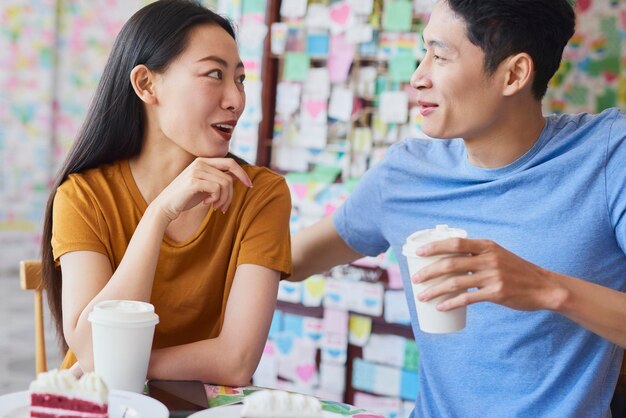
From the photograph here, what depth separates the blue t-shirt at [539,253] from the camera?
1.45 metres

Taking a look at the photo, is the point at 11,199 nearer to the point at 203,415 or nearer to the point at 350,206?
→ the point at 350,206

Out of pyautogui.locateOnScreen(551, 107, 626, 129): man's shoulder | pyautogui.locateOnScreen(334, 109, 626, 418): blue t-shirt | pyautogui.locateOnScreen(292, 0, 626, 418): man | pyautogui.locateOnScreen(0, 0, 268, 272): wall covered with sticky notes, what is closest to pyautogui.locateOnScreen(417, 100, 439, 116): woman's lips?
pyautogui.locateOnScreen(292, 0, 626, 418): man

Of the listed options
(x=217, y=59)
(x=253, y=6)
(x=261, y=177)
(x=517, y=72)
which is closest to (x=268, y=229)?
(x=261, y=177)

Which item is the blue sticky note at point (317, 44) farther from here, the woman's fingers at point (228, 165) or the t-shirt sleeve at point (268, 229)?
the woman's fingers at point (228, 165)

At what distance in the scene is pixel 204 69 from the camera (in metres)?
1.60

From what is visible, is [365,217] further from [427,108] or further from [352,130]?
[352,130]

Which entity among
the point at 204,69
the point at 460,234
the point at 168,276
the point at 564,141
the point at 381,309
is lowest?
the point at 381,309

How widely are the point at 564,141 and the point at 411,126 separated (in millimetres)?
1913

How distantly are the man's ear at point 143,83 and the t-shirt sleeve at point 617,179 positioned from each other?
94 centimetres

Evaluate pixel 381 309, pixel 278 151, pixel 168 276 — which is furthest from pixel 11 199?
pixel 168 276

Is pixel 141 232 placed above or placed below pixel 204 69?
below

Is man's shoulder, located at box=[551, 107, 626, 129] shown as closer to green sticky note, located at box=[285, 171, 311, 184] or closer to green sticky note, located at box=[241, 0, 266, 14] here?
green sticky note, located at box=[285, 171, 311, 184]

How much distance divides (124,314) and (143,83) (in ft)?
2.17

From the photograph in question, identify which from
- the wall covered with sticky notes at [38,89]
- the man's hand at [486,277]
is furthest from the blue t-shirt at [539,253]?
the wall covered with sticky notes at [38,89]
